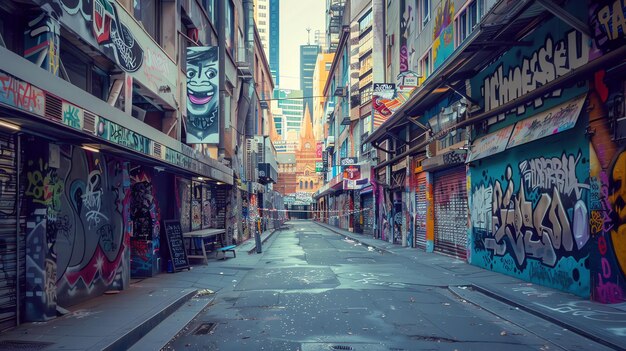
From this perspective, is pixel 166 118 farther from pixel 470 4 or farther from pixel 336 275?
pixel 470 4

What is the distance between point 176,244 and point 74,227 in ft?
18.9

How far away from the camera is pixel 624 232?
8281mm

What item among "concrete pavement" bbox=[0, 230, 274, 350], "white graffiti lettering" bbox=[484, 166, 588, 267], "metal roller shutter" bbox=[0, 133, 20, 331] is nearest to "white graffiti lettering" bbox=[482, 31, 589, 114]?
"white graffiti lettering" bbox=[484, 166, 588, 267]

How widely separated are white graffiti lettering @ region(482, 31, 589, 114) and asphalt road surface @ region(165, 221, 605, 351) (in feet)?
15.1

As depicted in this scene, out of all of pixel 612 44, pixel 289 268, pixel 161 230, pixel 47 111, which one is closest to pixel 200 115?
pixel 161 230

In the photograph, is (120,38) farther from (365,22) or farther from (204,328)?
(365,22)

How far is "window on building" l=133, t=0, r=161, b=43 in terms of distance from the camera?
13438 mm

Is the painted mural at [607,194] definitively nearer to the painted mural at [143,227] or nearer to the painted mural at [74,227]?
the painted mural at [74,227]

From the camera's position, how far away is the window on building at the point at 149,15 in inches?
529

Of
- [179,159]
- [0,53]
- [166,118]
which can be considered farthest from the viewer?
[166,118]

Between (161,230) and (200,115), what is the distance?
4.08 metres

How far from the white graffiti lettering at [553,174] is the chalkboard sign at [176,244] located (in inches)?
368

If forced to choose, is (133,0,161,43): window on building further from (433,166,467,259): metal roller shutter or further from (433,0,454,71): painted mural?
(433,166,467,259): metal roller shutter

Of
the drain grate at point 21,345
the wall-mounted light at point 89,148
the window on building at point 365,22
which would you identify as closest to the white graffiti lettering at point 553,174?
the wall-mounted light at point 89,148
